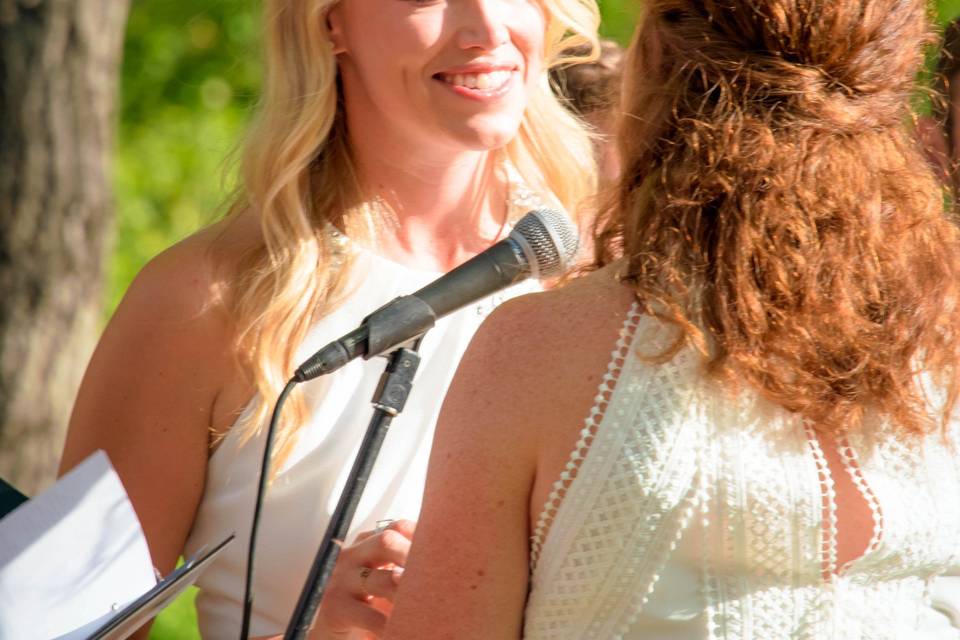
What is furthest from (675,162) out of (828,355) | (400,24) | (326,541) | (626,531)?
(400,24)

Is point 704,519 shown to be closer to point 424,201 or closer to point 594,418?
point 594,418

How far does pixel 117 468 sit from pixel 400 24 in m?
1.04

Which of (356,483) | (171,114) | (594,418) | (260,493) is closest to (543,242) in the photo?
(594,418)

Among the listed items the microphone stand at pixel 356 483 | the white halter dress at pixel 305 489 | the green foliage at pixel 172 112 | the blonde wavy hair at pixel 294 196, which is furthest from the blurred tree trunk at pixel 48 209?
the green foliage at pixel 172 112

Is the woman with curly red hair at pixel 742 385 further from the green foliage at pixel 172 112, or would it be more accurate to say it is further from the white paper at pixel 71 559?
the green foliage at pixel 172 112

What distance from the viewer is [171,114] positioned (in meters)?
8.52

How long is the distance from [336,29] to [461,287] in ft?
3.59

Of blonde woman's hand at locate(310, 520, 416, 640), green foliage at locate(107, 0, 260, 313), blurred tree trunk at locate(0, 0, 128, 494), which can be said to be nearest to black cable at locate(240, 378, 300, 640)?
blonde woman's hand at locate(310, 520, 416, 640)

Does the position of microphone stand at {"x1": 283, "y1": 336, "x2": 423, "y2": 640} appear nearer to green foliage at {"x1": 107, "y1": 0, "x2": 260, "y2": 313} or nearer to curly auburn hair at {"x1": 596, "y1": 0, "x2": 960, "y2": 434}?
curly auburn hair at {"x1": 596, "y1": 0, "x2": 960, "y2": 434}

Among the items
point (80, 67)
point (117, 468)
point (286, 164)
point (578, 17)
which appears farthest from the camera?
point (80, 67)

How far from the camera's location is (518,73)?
9.64ft

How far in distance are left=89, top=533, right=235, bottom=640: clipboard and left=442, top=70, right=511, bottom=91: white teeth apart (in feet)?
4.59

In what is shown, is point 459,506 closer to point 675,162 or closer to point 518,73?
point 675,162

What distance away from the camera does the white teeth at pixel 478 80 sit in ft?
9.37
